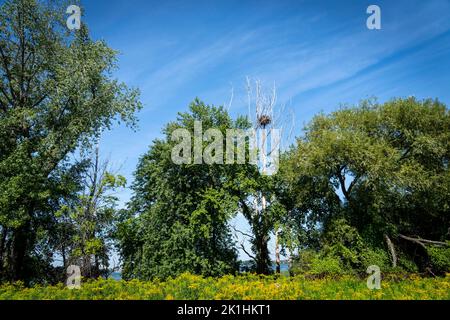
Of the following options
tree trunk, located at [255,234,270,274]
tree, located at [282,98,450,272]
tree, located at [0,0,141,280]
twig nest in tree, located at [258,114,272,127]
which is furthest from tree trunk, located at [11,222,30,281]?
twig nest in tree, located at [258,114,272,127]

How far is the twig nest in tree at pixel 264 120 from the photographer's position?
29334 mm

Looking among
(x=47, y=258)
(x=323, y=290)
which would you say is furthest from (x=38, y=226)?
(x=323, y=290)

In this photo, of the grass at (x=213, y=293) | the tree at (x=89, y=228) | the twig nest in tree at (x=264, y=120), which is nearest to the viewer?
the grass at (x=213, y=293)

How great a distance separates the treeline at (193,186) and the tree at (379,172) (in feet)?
0.26

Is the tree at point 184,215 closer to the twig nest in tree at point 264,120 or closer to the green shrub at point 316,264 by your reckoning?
the green shrub at point 316,264

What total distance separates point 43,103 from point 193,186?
35.1ft

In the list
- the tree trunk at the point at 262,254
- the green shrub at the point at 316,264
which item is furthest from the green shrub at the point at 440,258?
the tree trunk at the point at 262,254

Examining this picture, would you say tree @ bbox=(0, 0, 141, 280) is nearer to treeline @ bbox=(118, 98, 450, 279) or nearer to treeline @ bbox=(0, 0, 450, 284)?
treeline @ bbox=(0, 0, 450, 284)

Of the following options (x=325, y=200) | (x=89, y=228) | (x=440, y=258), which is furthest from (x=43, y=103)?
(x=440, y=258)

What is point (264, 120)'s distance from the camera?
29359 millimetres

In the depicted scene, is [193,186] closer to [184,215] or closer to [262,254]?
[184,215]

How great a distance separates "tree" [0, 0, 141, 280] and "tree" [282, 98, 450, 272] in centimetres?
1278

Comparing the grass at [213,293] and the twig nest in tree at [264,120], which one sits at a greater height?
the twig nest in tree at [264,120]

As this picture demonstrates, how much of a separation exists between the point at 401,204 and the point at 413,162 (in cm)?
283
